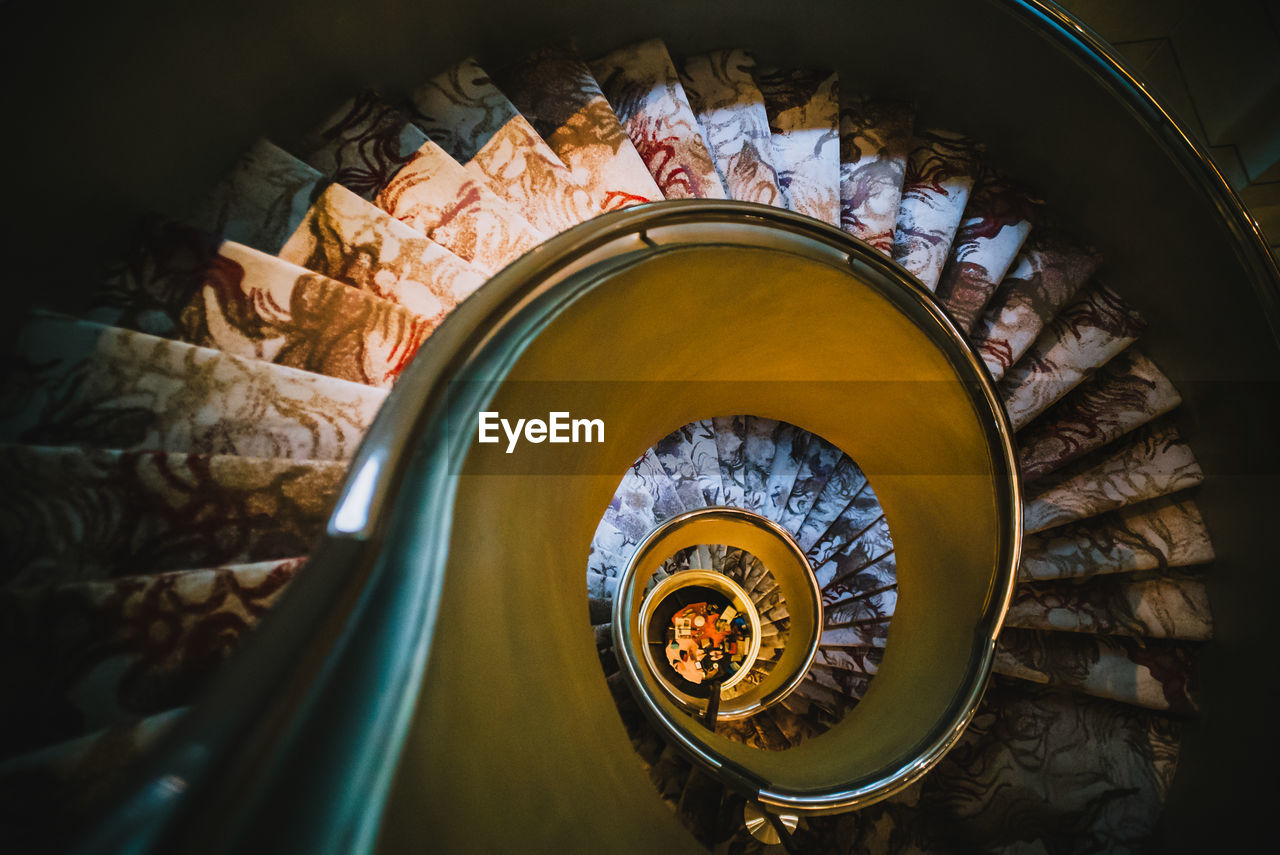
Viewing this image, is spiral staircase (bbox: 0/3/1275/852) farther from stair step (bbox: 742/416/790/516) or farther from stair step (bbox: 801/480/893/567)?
stair step (bbox: 742/416/790/516)

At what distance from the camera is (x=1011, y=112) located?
292cm

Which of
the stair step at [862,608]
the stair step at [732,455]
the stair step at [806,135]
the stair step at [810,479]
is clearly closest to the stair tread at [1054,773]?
the stair step at [862,608]

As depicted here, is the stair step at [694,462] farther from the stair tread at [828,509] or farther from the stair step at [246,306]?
the stair step at [246,306]

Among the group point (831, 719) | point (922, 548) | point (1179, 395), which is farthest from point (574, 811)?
point (831, 719)

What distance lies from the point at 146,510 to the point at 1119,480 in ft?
10.9

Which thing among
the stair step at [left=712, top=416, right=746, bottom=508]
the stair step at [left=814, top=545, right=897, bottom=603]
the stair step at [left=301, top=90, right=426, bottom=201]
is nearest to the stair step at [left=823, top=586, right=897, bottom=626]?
the stair step at [left=814, top=545, right=897, bottom=603]

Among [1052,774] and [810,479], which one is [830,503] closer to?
[810,479]

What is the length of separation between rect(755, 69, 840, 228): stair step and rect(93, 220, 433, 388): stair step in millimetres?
1722

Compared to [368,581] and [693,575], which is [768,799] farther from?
[693,575]

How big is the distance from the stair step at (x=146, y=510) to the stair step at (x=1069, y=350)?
102 inches

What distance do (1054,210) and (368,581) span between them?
3.40 metres

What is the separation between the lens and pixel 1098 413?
287 centimetres

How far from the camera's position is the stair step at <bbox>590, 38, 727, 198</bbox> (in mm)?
2578

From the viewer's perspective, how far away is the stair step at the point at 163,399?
4.76 ft
